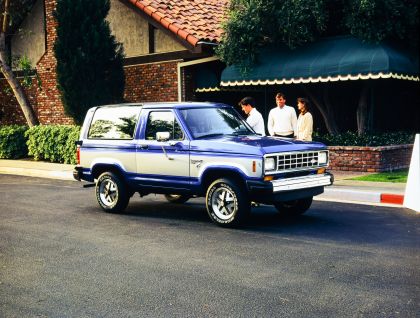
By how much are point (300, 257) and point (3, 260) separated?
3.56m

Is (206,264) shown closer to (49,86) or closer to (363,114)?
(363,114)

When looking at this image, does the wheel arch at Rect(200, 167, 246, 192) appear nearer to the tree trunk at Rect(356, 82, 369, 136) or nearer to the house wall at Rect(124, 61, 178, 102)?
the tree trunk at Rect(356, 82, 369, 136)

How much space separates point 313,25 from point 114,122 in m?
7.99

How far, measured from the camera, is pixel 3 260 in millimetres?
A: 7273

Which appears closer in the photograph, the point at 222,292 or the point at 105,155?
the point at 222,292

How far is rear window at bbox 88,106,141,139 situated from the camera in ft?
Answer: 34.5

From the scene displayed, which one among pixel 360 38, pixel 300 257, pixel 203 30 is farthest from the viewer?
pixel 203 30

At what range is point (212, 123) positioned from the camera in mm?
9945

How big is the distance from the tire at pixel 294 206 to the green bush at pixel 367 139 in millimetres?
6344

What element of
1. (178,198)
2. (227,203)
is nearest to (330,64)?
(178,198)

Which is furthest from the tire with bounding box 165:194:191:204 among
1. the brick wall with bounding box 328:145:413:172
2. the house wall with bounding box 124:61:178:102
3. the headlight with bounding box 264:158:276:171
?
the house wall with bounding box 124:61:178:102

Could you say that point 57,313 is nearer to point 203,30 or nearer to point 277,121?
point 277,121

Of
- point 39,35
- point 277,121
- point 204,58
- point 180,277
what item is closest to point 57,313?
point 180,277

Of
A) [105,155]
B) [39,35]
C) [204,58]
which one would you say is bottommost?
[105,155]
